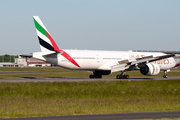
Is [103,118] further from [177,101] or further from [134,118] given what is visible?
[177,101]

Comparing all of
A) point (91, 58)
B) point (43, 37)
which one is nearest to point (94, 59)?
point (91, 58)

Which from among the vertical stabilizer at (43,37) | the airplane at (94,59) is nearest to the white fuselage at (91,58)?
the airplane at (94,59)

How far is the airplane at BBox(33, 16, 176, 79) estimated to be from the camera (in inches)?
1631

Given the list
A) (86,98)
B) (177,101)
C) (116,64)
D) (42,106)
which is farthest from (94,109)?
(116,64)

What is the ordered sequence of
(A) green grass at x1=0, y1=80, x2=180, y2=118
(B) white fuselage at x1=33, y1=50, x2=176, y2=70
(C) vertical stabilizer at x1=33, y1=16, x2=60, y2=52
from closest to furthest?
(A) green grass at x1=0, y1=80, x2=180, y2=118 < (C) vertical stabilizer at x1=33, y1=16, x2=60, y2=52 < (B) white fuselage at x1=33, y1=50, x2=176, y2=70

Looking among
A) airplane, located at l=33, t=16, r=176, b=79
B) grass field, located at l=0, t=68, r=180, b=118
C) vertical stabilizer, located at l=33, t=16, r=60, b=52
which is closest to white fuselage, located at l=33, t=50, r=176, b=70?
airplane, located at l=33, t=16, r=176, b=79

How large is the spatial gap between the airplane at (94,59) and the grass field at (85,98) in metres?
10.2

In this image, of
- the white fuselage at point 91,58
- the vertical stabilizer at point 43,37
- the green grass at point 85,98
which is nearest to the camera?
the green grass at point 85,98

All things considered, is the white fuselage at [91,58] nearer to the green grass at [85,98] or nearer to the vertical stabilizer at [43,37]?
the vertical stabilizer at [43,37]

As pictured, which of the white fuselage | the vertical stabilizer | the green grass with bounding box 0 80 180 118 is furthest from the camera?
the white fuselage

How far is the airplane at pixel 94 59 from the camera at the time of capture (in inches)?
1631

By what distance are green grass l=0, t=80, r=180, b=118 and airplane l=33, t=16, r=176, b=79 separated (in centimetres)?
1021

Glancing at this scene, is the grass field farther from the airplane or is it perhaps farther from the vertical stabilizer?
the vertical stabilizer

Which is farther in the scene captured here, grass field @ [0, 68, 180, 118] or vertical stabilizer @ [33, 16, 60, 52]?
vertical stabilizer @ [33, 16, 60, 52]
